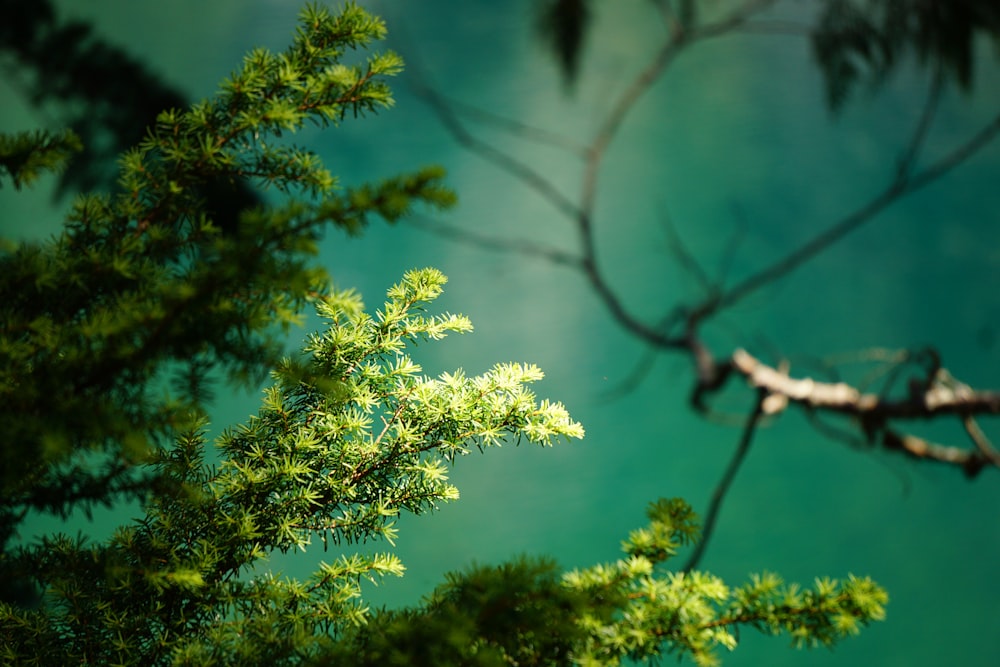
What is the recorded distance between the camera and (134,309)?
1.18ft

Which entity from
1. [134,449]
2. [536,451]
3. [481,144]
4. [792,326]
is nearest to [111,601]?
[134,449]

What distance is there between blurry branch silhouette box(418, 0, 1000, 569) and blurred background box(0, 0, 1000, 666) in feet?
0.05

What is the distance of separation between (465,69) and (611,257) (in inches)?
15.5

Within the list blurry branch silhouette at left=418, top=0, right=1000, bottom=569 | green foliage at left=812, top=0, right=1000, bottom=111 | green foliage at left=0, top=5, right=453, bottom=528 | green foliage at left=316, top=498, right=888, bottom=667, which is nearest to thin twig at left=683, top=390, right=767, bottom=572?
blurry branch silhouette at left=418, top=0, right=1000, bottom=569

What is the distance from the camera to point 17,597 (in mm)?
792

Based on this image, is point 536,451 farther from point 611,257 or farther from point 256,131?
point 256,131

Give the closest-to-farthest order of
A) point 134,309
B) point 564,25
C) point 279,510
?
1. point 134,309
2. point 279,510
3. point 564,25

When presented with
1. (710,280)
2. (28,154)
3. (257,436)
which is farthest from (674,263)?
(28,154)

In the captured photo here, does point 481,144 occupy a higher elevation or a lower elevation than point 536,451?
higher

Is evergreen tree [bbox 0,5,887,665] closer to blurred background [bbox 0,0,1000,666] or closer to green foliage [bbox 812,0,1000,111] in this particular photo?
blurred background [bbox 0,0,1000,666]

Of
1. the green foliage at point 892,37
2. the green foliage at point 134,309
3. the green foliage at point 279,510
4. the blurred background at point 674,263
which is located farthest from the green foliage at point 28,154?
the green foliage at point 892,37

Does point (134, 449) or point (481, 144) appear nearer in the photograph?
point (134, 449)

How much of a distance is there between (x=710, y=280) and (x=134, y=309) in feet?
3.42

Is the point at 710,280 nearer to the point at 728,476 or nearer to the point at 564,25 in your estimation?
the point at 728,476
